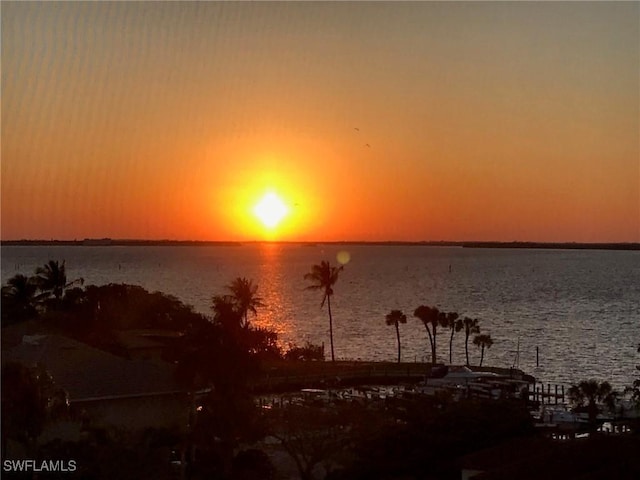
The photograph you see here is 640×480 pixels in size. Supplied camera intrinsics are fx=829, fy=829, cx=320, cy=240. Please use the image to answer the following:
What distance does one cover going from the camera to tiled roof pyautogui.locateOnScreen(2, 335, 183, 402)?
15828mm

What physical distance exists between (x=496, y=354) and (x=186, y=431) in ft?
145

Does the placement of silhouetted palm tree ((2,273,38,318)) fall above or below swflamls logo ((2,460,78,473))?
above

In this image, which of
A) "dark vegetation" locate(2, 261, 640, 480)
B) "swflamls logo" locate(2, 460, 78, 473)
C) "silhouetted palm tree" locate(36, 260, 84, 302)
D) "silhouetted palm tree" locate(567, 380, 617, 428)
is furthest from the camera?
"silhouetted palm tree" locate(36, 260, 84, 302)

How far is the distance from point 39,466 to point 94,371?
622 cm

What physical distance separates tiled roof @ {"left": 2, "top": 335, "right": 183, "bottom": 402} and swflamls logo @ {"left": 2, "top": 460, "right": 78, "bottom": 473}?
4.26 meters

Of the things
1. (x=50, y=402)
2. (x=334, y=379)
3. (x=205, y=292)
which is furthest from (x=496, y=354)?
(x=205, y=292)

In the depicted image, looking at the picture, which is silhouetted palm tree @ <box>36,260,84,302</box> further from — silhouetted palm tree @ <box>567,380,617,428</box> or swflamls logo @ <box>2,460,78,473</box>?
swflamls logo @ <box>2,460,78,473</box>

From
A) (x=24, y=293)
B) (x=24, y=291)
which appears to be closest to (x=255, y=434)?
(x=24, y=293)

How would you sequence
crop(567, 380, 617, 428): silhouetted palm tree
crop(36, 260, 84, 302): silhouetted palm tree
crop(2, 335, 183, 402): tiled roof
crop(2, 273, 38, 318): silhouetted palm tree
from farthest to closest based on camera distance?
crop(36, 260, 84, 302): silhouetted palm tree, crop(2, 273, 38, 318): silhouetted palm tree, crop(567, 380, 617, 428): silhouetted palm tree, crop(2, 335, 183, 402): tiled roof

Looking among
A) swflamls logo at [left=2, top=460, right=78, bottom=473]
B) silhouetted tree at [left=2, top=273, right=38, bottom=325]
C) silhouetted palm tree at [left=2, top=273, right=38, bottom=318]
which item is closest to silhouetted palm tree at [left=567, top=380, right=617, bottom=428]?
silhouetted tree at [left=2, top=273, right=38, bottom=325]

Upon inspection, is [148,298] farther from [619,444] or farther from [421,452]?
[619,444]

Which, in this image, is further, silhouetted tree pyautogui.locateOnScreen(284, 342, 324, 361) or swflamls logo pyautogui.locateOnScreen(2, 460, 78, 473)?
silhouetted tree pyautogui.locateOnScreen(284, 342, 324, 361)

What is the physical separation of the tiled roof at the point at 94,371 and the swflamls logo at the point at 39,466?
4.26m

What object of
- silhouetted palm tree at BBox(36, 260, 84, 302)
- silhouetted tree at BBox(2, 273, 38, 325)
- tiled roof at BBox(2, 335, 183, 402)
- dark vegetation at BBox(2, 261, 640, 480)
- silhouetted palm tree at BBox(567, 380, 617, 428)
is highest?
silhouetted palm tree at BBox(36, 260, 84, 302)
